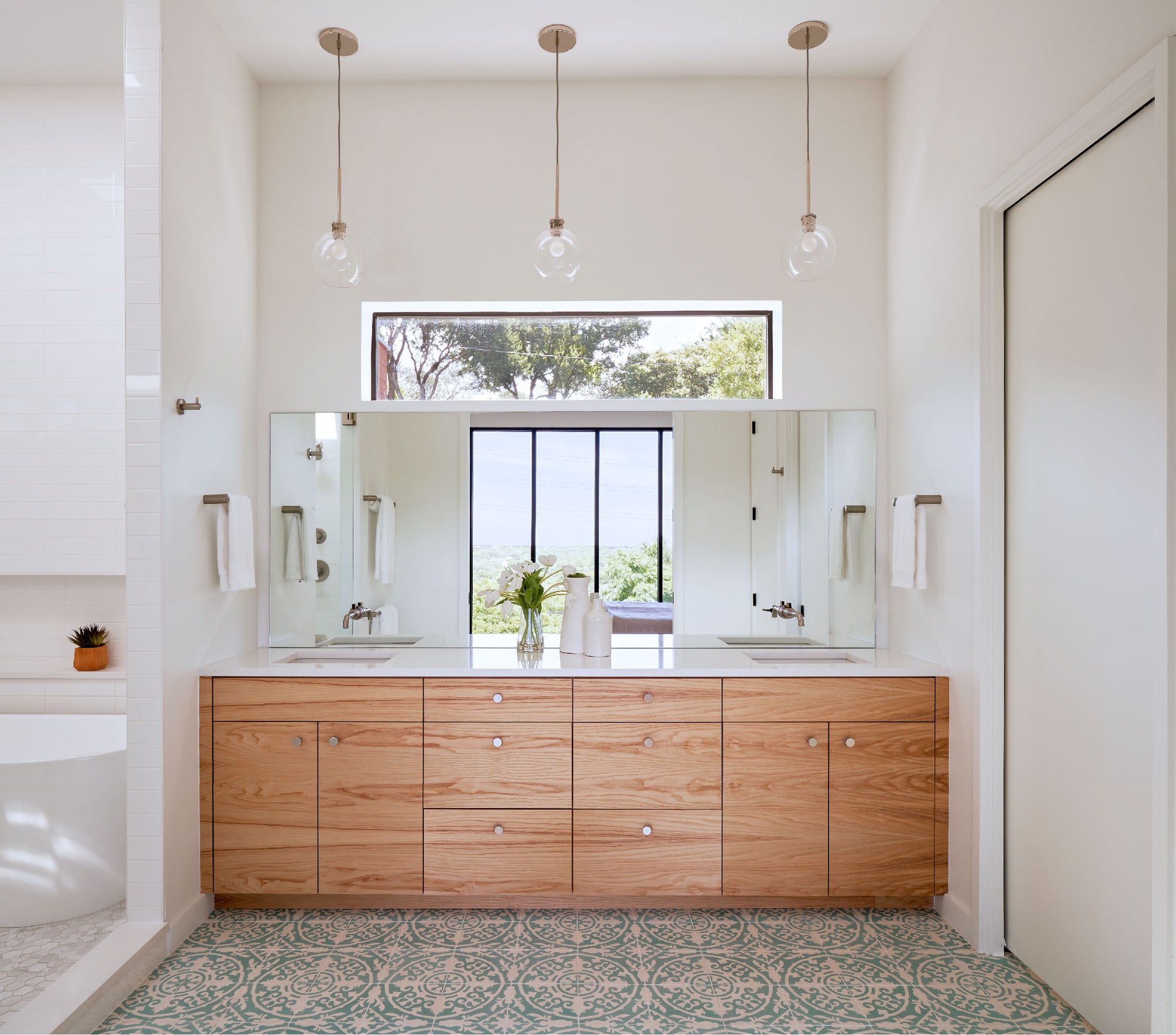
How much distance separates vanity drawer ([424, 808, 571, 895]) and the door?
1.34m

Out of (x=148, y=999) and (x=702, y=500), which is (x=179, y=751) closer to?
(x=148, y=999)

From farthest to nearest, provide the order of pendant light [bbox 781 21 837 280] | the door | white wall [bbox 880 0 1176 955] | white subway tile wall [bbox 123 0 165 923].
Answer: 1. pendant light [bbox 781 21 837 280]
2. white subway tile wall [bbox 123 0 165 923]
3. white wall [bbox 880 0 1176 955]
4. the door

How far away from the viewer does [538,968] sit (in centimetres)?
210

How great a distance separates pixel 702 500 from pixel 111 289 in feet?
8.11

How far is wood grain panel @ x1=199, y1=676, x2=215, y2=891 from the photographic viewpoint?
2.36 m

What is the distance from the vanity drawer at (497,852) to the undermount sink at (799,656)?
895 mm

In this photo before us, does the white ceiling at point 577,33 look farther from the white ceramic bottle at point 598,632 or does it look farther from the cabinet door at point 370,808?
the cabinet door at point 370,808


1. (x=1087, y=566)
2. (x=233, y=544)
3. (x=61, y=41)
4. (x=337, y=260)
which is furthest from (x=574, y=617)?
(x=61, y=41)

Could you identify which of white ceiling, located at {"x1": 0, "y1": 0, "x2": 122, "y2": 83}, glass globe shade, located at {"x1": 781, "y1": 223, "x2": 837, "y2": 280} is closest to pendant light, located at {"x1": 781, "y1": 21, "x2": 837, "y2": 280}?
glass globe shade, located at {"x1": 781, "y1": 223, "x2": 837, "y2": 280}

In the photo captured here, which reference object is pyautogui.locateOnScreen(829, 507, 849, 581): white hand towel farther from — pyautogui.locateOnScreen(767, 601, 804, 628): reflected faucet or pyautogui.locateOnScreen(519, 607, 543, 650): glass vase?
pyautogui.locateOnScreen(519, 607, 543, 650): glass vase

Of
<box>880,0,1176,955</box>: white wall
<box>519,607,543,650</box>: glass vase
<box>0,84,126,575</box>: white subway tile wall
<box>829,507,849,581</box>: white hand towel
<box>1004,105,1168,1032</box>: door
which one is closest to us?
<box>1004,105,1168,1032</box>: door

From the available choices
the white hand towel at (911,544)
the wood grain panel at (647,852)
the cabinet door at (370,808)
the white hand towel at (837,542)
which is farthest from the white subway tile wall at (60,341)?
the white hand towel at (911,544)

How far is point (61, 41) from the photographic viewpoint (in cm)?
269

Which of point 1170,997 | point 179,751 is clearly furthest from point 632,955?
point 179,751
